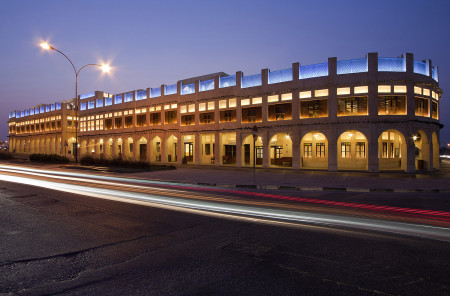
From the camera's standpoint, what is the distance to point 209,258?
4863 millimetres

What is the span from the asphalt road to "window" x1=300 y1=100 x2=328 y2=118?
20114mm

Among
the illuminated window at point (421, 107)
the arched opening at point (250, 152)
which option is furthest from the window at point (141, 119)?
the illuminated window at point (421, 107)

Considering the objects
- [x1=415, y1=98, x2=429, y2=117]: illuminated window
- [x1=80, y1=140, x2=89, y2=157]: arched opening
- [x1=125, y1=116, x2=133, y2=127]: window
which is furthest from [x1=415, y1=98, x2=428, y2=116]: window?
[x1=80, y1=140, x2=89, y2=157]: arched opening

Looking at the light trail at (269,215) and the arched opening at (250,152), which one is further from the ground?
the arched opening at (250,152)

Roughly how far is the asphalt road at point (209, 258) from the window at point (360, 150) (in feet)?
72.1

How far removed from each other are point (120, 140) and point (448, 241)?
48060mm

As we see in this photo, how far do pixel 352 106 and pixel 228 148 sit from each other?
15780mm

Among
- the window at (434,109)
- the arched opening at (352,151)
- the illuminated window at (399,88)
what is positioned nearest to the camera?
the illuminated window at (399,88)

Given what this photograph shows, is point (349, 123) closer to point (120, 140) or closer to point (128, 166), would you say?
point (128, 166)

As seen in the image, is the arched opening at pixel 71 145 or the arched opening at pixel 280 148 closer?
the arched opening at pixel 280 148

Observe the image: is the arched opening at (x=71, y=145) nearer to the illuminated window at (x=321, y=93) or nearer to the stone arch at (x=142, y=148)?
the stone arch at (x=142, y=148)

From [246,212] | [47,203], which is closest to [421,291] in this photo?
[246,212]

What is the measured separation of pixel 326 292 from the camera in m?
3.64

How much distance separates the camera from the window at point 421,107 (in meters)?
25.1
